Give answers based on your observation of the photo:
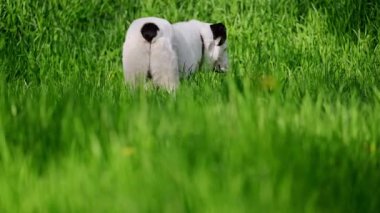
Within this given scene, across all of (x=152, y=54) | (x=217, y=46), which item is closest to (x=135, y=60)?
(x=152, y=54)

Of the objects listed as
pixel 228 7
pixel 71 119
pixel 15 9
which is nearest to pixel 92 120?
pixel 71 119

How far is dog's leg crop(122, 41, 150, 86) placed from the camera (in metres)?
4.72

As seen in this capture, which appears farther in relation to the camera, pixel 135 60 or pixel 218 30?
pixel 218 30

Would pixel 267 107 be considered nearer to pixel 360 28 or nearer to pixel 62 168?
pixel 62 168

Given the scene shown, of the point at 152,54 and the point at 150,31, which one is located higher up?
the point at 150,31

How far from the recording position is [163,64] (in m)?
4.73

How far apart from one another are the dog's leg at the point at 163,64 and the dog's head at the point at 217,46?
2.15 ft

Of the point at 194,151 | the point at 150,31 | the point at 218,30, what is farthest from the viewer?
the point at 218,30

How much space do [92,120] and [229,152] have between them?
69 cm

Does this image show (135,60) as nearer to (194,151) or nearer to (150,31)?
(150,31)

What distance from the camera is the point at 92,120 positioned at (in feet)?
9.23

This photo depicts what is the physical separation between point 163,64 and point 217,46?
764 mm

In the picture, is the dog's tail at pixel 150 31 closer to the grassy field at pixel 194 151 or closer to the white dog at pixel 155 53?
the white dog at pixel 155 53

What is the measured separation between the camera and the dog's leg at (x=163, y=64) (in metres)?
4.70
